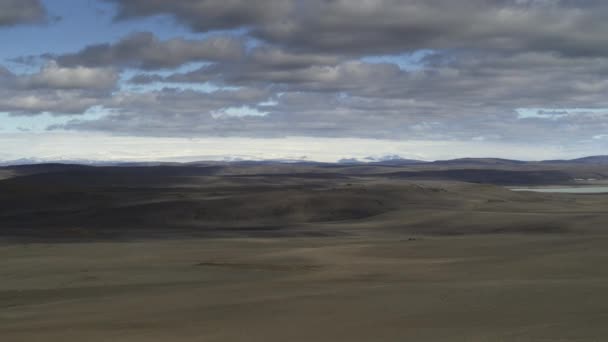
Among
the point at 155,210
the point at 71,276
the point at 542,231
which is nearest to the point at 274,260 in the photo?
the point at 71,276

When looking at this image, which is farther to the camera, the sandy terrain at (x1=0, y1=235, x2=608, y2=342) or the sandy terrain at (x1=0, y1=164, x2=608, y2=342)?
A: the sandy terrain at (x1=0, y1=164, x2=608, y2=342)

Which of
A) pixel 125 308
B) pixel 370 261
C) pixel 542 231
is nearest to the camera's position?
pixel 125 308

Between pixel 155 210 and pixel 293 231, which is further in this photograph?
pixel 155 210

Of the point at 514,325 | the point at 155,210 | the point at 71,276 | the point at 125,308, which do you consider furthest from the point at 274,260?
the point at 155,210

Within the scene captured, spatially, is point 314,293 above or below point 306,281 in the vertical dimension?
above

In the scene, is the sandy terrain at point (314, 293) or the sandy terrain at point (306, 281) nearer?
the sandy terrain at point (314, 293)

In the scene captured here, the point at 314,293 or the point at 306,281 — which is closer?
the point at 314,293

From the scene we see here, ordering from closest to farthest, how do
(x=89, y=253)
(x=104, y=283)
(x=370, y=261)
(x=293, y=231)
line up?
(x=104, y=283)
(x=370, y=261)
(x=89, y=253)
(x=293, y=231)

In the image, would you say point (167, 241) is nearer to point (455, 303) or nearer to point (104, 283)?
point (104, 283)

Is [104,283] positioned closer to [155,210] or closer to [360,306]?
[360,306]
